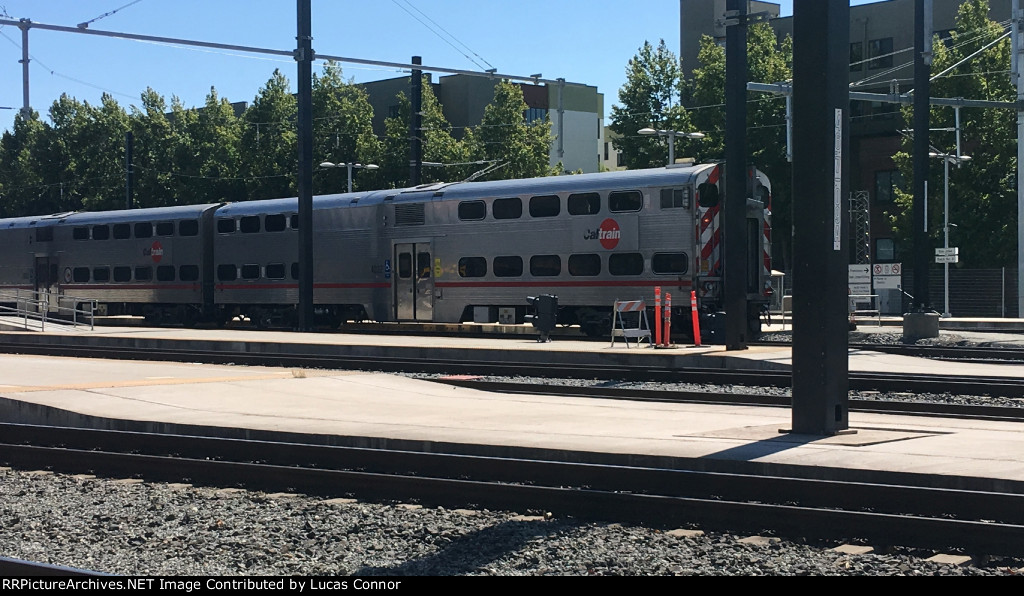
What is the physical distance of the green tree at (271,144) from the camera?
61938 mm

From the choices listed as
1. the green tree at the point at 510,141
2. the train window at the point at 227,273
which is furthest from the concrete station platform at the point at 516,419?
the green tree at the point at 510,141

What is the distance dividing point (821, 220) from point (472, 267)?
19077 mm

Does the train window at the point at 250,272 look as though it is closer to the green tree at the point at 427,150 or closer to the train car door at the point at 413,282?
the train car door at the point at 413,282

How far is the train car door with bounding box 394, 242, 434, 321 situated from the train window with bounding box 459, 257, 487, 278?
1116 millimetres

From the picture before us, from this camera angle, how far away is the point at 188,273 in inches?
1469

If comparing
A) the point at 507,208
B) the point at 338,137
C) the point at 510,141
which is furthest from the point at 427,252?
the point at 338,137

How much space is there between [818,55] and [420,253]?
20656 mm

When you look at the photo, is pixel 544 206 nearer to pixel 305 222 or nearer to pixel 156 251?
pixel 305 222

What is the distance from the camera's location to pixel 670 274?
86.3 ft

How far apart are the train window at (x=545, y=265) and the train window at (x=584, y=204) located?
4.05ft

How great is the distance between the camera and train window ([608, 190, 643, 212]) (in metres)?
26.8

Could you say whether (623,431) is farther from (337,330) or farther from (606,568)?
(337,330)

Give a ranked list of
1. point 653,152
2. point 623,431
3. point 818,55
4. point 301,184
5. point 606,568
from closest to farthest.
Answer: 1. point 606,568
2. point 818,55
3. point 623,431
4. point 301,184
5. point 653,152

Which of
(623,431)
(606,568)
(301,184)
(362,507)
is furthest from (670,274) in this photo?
(606,568)
